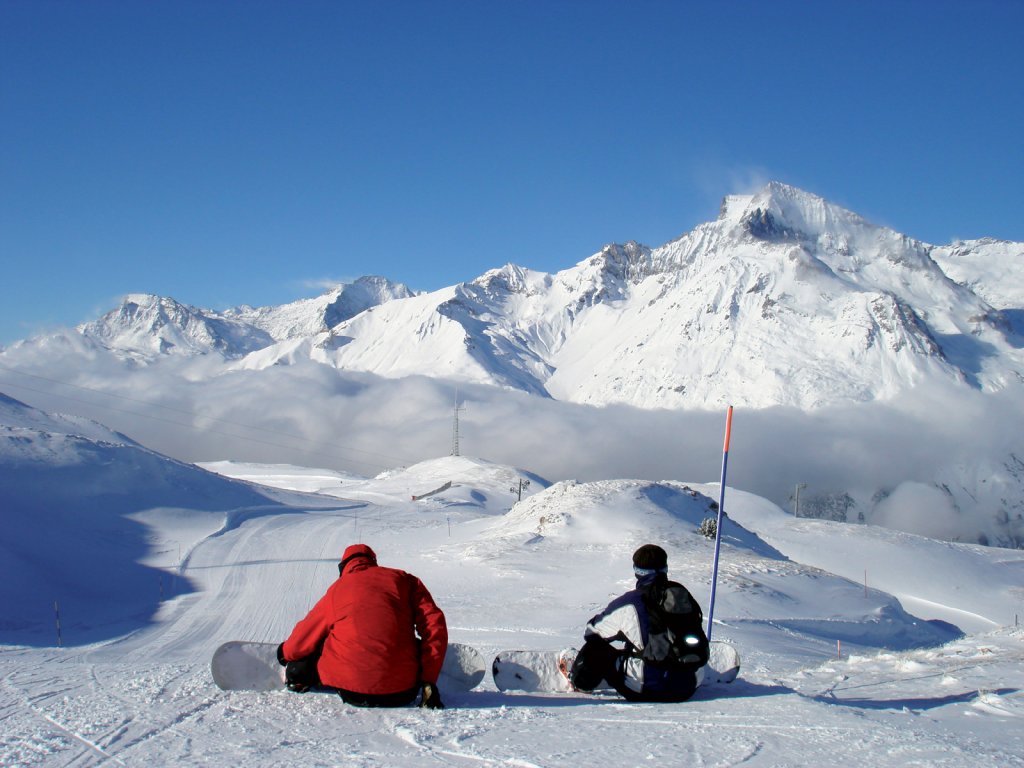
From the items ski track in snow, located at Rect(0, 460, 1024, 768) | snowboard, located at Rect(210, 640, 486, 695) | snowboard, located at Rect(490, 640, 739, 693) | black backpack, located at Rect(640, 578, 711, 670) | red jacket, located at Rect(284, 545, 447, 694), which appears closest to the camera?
ski track in snow, located at Rect(0, 460, 1024, 768)

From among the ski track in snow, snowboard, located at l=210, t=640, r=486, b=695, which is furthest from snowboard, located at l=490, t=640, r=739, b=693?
snowboard, located at l=210, t=640, r=486, b=695

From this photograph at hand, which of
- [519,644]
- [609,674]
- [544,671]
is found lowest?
[519,644]

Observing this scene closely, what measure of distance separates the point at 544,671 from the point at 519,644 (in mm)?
8644

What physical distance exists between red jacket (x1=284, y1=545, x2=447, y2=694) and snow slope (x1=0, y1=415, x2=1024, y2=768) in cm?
30

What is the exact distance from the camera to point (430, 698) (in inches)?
248

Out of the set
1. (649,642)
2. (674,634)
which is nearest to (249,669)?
(649,642)

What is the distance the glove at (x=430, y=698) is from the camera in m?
6.29

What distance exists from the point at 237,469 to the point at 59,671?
5462 inches

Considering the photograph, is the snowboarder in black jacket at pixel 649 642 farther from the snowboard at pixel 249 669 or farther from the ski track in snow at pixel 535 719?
the snowboard at pixel 249 669

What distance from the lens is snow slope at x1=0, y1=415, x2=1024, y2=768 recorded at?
210 inches

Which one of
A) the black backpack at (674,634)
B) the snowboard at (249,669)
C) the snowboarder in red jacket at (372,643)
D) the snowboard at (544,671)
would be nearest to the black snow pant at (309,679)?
the snowboarder in red jacket at (372,643)

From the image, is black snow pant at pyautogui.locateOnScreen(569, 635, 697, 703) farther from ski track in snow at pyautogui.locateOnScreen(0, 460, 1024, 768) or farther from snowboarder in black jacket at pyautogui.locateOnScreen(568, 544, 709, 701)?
ski track in snow at pyautogui.locateOnScreen(0, 460, 1024, 768)

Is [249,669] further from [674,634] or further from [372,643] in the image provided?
[674,634]

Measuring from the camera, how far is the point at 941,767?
4.70 metres
